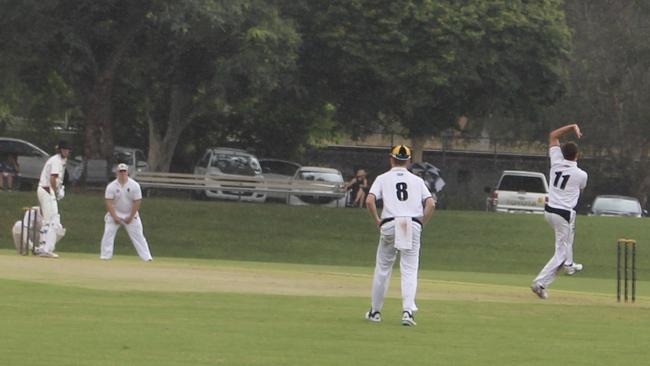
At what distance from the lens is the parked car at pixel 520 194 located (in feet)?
156

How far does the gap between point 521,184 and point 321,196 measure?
24.7 ft

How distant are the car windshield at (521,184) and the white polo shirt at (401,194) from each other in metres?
33.0

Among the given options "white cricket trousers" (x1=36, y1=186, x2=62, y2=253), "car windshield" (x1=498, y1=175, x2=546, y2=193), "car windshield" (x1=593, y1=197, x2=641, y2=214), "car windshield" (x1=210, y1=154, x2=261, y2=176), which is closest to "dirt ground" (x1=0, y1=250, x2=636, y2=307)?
"white cricket trousers" (x1=36, y1=186, x2=62, y2=253)

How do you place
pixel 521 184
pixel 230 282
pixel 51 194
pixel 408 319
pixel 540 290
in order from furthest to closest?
pixel 521 184 < pixel 51 194 < pixel 230 282 < pixel 540 290 < pixel 408 319

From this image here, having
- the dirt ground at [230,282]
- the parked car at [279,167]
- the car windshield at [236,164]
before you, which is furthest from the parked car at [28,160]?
the dirt ground at [230,282]

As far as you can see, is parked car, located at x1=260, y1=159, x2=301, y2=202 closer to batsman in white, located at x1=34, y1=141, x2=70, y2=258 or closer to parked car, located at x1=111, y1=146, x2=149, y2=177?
parked car, located at x1=111, y1=146, x2=149, y2=177

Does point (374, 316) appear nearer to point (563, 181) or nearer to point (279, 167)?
point (563, 181)

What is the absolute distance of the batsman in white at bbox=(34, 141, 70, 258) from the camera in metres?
25.6

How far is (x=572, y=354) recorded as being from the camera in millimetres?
13312

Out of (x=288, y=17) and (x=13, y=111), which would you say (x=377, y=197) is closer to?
(x=288, y=17)

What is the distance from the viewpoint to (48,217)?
25.9 meters

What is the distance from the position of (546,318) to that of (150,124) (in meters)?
39.1

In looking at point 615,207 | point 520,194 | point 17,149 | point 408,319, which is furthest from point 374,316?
point 17,149

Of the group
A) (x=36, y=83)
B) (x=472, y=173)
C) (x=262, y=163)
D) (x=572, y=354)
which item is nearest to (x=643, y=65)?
(x=472, y=173)
